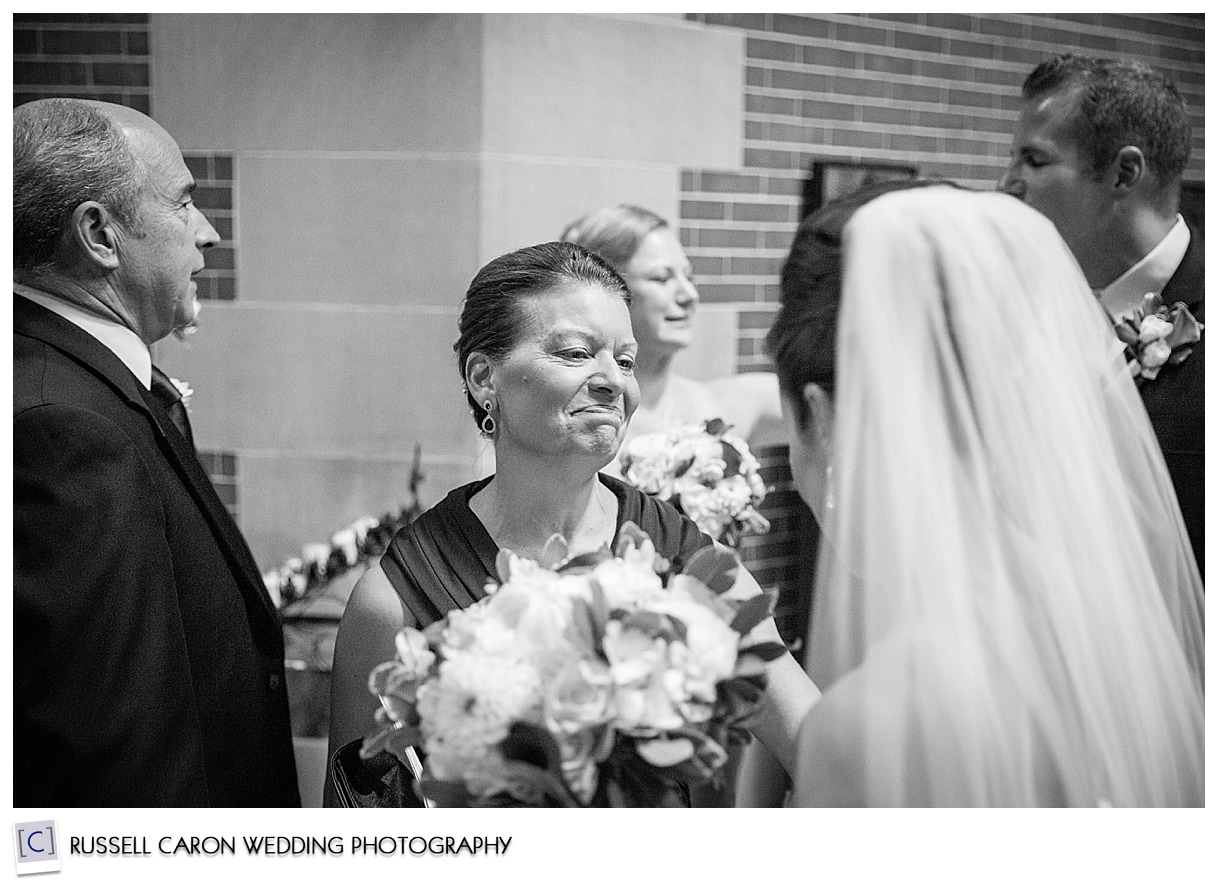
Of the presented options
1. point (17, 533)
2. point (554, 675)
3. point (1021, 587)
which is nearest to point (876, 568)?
point (1021, 587)

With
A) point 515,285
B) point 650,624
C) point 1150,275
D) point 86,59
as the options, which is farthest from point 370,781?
point 86,59

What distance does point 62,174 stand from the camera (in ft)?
6.21

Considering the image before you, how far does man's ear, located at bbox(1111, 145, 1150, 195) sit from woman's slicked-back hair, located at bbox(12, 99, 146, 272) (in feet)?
6.04

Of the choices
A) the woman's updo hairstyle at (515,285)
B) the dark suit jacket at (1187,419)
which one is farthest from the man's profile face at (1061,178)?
the woman's updo hairstyle at (515,285)

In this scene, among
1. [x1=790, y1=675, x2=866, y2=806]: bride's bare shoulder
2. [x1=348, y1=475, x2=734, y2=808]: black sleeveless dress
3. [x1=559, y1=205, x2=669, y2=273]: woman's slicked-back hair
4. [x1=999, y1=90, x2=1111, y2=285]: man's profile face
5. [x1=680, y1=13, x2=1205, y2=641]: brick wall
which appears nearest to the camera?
[x1=790, y1=675, x2=866, y2=806]: bride's bare shoulder

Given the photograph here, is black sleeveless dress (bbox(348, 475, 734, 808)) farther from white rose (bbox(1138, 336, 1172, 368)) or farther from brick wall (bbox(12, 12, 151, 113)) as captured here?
brick wall (bbox(12, 12, 151, 113))

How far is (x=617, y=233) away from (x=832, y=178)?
142 centimetres

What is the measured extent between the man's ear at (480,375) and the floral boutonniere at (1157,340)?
1134 millimetres

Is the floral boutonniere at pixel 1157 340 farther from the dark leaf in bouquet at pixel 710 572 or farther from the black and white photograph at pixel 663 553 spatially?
the dark leaf in bouquet at pixel 710 572

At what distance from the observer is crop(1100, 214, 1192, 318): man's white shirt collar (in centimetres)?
237

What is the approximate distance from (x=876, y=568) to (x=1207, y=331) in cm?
103

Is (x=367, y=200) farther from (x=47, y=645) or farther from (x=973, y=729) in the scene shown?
(x=973, y=729)

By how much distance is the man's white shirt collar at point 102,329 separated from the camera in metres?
1.91
